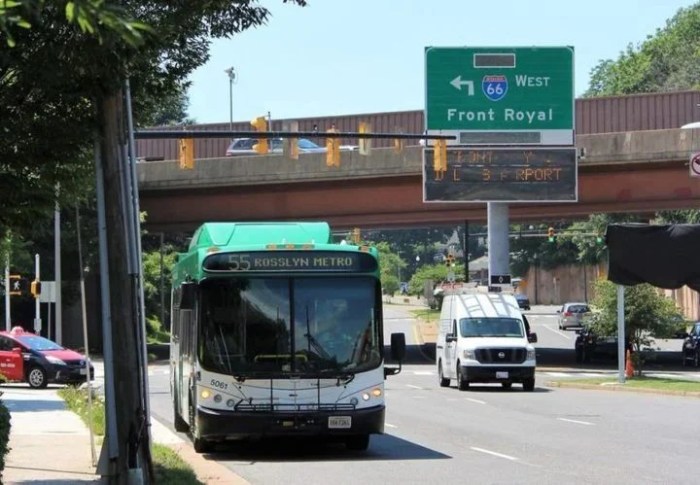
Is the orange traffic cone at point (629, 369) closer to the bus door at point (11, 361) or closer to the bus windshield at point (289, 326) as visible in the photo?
the bus door at point (11, 361)

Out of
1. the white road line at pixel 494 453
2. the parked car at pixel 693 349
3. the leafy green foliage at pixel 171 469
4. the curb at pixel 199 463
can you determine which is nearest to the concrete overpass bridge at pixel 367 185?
the parked car at pixel 693 349

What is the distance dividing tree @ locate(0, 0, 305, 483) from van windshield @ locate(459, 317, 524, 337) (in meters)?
22.0

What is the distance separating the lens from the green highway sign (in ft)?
136

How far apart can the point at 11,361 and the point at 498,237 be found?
59.6 feet

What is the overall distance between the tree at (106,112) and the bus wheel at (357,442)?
228 inches

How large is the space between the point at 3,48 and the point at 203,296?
8.27 metres

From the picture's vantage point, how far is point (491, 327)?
113ft

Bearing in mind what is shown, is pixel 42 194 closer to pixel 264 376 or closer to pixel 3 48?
pixel 3 48

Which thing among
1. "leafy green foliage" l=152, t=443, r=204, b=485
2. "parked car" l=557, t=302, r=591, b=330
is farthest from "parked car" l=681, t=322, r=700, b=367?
"leafy green foliage" l=152, t=443, r=204, b=485

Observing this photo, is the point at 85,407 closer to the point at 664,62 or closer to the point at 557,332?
the point at 557,332

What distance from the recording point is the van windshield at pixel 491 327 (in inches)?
1351

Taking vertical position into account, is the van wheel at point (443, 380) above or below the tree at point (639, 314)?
below

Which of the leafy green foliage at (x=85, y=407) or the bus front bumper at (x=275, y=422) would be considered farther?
the leafy green foliage at (x=85, y=407)

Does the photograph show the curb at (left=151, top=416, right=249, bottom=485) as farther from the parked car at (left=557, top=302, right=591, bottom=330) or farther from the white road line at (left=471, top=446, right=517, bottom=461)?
the parked car at (left=557, top=302, right=591, bottom=330)
